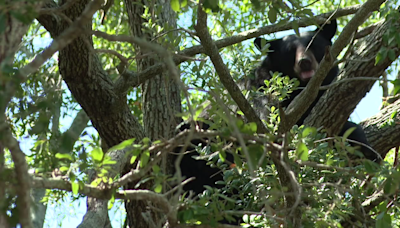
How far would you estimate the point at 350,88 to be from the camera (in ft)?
14.3

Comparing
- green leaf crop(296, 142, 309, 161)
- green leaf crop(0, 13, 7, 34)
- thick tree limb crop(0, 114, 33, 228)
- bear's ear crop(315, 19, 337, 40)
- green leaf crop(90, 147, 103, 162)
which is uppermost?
bear's ear crop(315, 19, 337, 40)

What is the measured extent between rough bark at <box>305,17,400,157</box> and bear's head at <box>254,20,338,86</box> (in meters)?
1.67

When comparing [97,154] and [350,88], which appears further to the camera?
[350,88]

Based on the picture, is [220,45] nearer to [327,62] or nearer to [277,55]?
[327,62]

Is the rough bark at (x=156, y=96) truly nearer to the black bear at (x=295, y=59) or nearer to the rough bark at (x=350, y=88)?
the black bear at (x=295, y=59)

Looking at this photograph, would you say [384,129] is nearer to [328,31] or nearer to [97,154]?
[328,31]

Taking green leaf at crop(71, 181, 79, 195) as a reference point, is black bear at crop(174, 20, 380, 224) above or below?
above

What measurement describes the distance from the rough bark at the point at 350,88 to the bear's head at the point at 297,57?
1.67 m

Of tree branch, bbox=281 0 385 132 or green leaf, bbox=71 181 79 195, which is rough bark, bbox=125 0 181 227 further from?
green leaf, bbox=71 181 79 195

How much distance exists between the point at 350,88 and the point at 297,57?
2.12m

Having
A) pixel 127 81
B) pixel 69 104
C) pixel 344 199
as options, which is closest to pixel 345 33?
pixel 344 199

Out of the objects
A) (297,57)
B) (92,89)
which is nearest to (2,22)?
(92,89)

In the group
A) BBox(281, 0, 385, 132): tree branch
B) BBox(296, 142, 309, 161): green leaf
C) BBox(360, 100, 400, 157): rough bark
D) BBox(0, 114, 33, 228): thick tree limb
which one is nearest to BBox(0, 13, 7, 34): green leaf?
BBox(0, 114, 33, 228): thick tree limb

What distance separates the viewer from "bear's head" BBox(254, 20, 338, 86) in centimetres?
625
